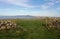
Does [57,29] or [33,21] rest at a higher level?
[33,21]

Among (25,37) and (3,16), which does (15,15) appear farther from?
(25,37)

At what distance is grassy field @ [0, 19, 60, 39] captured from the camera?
517cm

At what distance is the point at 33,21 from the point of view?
549 centimetres

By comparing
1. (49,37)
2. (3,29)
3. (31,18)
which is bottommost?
(49,37)

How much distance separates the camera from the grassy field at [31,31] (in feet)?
17.0

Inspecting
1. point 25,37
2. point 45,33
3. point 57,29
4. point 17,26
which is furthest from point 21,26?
point 57,29

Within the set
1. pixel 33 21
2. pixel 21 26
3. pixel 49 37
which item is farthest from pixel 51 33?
pixel 21 26

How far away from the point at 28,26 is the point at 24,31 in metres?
0.29

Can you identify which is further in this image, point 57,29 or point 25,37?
point 57,29

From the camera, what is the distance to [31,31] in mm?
5379

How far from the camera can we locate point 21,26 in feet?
17.7

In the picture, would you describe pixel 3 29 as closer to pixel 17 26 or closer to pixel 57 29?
pixel 17 26

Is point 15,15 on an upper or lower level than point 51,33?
upper

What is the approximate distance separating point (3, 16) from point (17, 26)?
2.23ft
